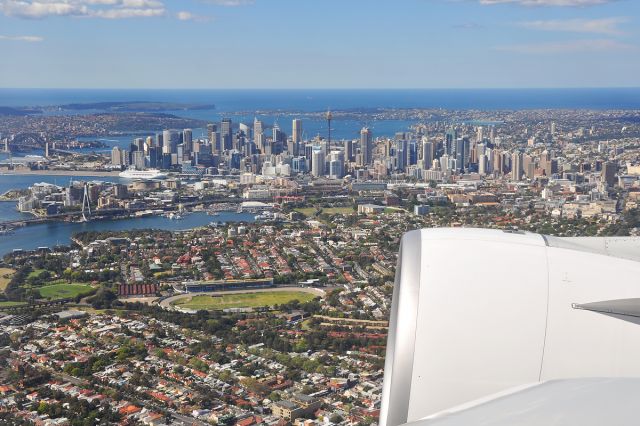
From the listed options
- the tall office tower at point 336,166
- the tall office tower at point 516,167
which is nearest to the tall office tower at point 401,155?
the tall office tower at point 336,166

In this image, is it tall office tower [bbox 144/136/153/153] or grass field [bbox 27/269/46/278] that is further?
tall office tower [bbox 144/136/153/153]

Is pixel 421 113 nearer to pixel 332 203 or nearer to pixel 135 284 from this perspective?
pixel 332 203

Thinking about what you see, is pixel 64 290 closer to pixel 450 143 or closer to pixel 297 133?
pixel 450 143

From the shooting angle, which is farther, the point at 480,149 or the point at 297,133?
the point at 297,133

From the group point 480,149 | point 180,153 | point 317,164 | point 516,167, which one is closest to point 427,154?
point 480,149

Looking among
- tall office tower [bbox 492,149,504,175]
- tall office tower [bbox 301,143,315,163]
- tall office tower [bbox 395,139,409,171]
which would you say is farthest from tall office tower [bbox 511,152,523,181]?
tall office tower [bbox 301,143,315,163]

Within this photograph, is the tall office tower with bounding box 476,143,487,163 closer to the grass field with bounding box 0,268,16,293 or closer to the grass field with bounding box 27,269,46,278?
the grass field with bounding box 27,269,46,278
